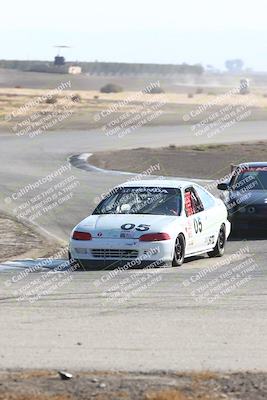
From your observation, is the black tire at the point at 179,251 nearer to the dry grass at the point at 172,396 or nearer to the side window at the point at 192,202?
the side window at the point at 192,202

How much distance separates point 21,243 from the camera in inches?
827

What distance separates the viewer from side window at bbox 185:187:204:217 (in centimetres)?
1827

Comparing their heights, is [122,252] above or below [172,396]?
above

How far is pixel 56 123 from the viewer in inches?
2704

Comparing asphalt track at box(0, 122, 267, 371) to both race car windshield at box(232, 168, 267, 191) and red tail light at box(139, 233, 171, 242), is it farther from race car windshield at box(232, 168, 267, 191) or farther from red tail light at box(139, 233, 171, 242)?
race car windshield at box(232, 168, 267, 191)

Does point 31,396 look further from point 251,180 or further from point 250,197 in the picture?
point 251,180

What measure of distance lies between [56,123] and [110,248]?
5207cm

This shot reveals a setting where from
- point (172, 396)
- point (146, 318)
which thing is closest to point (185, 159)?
point (146, 318)

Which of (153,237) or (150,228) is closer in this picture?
(153,237)

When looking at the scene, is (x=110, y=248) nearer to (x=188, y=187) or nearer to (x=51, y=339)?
(x=188, y=187)

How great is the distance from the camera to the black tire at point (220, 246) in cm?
→ 1916

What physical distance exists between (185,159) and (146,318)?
98.7 ft

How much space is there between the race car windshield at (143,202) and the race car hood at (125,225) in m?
0.24

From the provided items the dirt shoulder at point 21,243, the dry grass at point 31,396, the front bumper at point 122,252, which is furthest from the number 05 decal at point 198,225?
the dry grass at point 31,396
